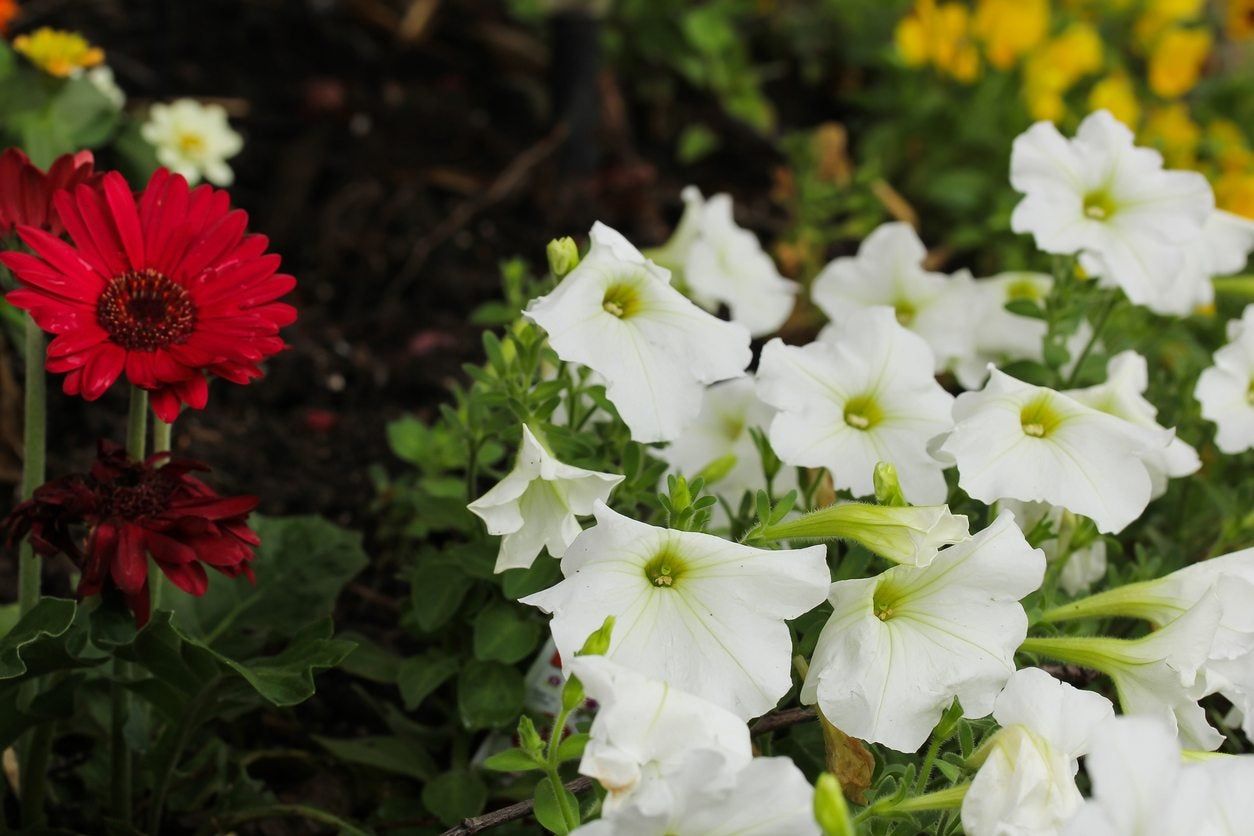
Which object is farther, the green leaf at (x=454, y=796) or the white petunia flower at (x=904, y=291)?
the white petunia flower at (x=904, y=291)

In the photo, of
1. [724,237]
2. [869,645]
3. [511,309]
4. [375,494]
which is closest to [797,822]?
[869,645]

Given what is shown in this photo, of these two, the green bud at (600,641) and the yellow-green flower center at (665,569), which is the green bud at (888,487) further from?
the green bud at (600,641)

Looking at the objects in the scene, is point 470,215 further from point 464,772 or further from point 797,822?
point 797,822

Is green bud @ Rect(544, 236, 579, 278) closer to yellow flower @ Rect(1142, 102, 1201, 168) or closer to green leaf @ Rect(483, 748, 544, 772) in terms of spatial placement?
green leaf @ Rect(483, 748, 544, 772)

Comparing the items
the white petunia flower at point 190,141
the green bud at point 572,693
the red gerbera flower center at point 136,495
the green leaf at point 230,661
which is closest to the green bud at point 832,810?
the green bud at point 572,693

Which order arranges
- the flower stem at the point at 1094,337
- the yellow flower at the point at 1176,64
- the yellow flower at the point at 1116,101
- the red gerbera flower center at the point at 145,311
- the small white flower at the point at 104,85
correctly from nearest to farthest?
the red gerbera flower center at the point at 145,311 → the flower stem at the point at 1094,337 → the small white flower at the point at 104,85 → the yellow flower at the point at 1116,101 → the yellow flower at the point at 1176,64
